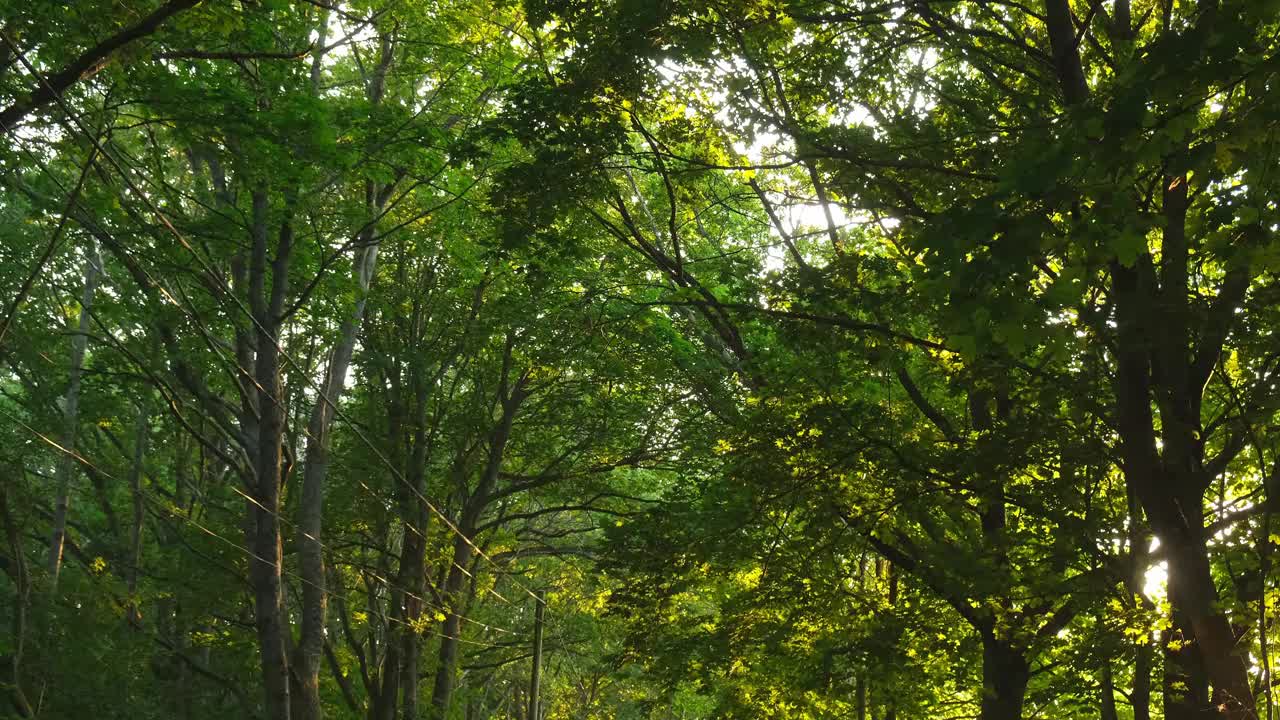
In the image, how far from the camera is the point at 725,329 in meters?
11.8

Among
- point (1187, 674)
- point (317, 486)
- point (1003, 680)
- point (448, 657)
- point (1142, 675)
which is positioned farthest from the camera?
point (448, 657)

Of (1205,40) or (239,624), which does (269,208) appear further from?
(1205,40)

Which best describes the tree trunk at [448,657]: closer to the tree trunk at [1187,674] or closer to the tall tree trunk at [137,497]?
the tall tree trunk at [137,497]

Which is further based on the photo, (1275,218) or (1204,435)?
(1204,435)

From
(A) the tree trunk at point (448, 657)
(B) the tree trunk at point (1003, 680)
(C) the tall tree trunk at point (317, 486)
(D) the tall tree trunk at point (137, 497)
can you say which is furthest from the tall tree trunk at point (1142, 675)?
(D) the tall tree trunk at point (137, 497)

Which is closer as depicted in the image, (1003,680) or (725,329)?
(1003,680)

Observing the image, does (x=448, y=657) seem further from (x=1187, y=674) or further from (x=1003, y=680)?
(x=1187, y=674)

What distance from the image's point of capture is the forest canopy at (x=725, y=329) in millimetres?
5242

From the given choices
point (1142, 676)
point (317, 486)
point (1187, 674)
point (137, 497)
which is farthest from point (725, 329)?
point (137, 497)

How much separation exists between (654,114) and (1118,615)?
537 centimetres

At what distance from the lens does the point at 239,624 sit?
16.4 m

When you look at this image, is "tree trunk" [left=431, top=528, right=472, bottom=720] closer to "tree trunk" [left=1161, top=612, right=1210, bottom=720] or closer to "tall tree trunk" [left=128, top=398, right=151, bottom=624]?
"tall tree trunk" [left=128, top=398, right=151, bottom=624]

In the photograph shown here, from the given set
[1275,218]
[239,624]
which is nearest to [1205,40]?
[1275,218]

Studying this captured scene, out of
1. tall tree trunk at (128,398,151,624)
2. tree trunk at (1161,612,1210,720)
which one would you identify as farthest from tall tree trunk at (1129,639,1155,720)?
tall tree trunk at (128,398,151,624)
